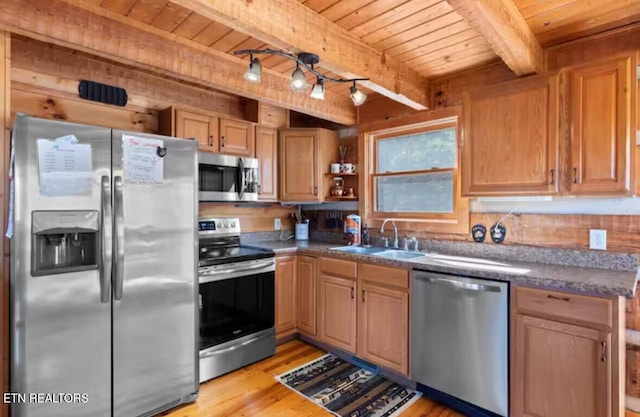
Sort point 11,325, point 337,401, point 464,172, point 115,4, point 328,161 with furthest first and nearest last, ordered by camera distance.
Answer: point 328,161, point 464,172, point 337,401, point 115,4, point 11,325

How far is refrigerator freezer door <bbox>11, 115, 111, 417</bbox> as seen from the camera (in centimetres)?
164

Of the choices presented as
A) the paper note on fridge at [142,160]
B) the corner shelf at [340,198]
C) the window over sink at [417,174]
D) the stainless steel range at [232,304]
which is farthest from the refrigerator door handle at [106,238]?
the window over sink at [417,174]

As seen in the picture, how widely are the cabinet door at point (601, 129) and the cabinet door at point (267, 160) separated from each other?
2376 mm

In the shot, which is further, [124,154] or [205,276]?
[205,276]

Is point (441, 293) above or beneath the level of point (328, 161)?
beneath

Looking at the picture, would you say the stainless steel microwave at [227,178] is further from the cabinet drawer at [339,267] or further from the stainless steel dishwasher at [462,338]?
the stainless steel dishwasher at [462,338]

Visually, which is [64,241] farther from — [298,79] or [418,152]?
[418,152]

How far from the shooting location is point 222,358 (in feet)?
8.31

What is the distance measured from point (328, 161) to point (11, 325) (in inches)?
104

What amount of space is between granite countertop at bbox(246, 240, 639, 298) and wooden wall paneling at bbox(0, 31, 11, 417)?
2060mm

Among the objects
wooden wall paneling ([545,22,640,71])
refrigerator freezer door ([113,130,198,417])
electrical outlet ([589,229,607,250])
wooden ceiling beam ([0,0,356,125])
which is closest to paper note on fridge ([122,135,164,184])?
refrigerator freezer door ([113,130,198,417])

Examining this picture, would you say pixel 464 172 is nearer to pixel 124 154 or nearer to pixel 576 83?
pixel 576 83

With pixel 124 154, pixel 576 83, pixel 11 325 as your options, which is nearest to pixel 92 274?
pixel 11 325

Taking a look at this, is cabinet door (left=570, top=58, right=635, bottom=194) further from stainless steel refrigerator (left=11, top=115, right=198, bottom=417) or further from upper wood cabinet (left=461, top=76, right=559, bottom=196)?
stainless steel refrigerator (left=11, top=115, right=198, bottom=417)
